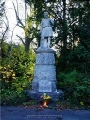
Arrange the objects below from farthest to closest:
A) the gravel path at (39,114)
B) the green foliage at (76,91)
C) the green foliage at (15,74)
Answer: the green foliage at (15,74) → the green foliage at (76,91) → the gravel path at (39,114)

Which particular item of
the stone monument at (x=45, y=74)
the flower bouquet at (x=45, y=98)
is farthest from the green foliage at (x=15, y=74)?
the flower bouquet at (x=45, y=98)

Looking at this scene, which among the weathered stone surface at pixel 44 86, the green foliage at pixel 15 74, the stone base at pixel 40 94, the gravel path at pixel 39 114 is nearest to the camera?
the gravel path at pixel 39 114

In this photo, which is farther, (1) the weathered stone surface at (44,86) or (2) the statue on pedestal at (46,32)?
(2) the statue on pedestal at (46,32)

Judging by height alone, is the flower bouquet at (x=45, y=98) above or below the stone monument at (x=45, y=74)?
below

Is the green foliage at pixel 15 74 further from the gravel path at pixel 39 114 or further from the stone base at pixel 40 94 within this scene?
the gravel path at pixel 39 114

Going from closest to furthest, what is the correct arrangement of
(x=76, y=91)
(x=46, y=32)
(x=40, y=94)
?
1. (x=76, y=91)
2. (x=40, y=94)
3. (x=46, y=32)

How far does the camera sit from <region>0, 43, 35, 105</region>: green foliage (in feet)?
31.3

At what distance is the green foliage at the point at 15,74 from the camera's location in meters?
9.53

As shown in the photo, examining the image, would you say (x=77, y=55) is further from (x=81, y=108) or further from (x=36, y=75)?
(x=81, y=108)

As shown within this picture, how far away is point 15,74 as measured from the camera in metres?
14.4

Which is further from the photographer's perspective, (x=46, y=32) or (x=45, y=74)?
(x=46, y=32)

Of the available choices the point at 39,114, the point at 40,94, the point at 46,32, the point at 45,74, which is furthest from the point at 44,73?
the point at 39,114

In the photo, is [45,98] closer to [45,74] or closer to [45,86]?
[45,86]

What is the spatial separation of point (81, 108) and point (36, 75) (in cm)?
291
